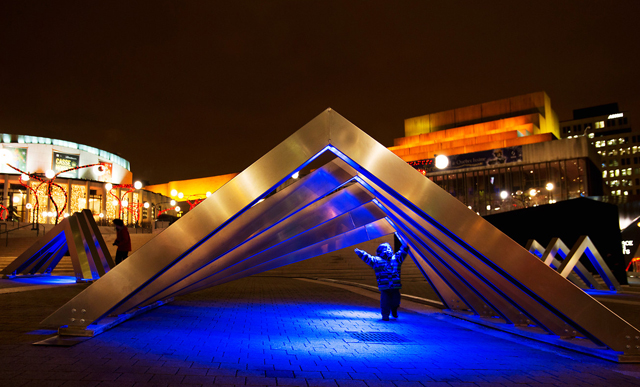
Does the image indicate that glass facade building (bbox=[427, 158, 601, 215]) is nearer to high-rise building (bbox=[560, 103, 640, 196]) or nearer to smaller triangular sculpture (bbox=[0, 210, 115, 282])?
smaller triangular sculpture (bbox=[0, 210, 115, 282])

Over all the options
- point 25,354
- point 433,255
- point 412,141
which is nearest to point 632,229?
point 433,255

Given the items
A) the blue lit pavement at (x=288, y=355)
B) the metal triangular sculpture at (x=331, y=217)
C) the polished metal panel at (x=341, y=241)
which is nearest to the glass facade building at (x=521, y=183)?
the polished metal panel at (x=341, y=241)

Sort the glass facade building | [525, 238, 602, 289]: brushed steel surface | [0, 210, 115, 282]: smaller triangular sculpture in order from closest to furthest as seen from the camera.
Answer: [0, 210, 115, 282]: smaller triangular sculpture
[525, 238, 602, 289]: brushed steel surface
the glass facade building

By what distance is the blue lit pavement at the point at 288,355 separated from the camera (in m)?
4.23

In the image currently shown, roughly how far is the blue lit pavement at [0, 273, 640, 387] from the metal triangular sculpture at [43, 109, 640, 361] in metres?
0.46

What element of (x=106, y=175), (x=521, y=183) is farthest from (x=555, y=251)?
(x=106, y=175)

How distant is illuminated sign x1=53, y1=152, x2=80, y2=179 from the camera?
51.7 meters

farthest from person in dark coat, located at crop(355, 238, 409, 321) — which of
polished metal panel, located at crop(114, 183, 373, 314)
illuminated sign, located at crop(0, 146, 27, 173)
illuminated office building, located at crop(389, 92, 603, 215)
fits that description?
illuminated sign, located at crop(0, 146, 27, 173)

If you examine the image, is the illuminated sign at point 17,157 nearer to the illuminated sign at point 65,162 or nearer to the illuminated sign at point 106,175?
the illuminated sign at point 65,162

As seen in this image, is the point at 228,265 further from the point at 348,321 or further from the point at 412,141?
the point at 412,141

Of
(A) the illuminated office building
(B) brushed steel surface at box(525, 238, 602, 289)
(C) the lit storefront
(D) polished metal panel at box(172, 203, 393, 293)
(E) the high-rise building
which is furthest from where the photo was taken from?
(E) the high-rise building

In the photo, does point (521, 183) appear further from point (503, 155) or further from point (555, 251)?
A: point (555, 251)

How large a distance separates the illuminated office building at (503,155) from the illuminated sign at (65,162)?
39.8 meters

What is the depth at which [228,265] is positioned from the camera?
7.67 metres
